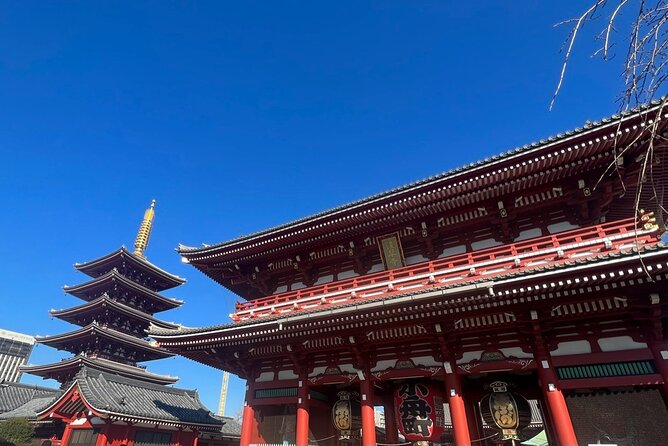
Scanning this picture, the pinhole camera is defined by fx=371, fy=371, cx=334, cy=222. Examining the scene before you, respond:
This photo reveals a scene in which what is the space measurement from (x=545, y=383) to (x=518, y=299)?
88.9 inches

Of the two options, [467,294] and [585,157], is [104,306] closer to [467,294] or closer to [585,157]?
[467,294]

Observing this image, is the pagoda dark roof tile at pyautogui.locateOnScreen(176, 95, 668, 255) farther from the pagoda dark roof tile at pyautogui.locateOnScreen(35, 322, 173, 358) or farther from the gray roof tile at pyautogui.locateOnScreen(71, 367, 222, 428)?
the pagoda dark roof tile at pyautogui.locateOnScreen(35, 322, 173, 358)

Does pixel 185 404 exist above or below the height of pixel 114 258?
below

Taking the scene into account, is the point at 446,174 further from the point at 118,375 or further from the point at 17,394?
the point at 17,394

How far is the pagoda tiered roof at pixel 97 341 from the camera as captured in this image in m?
28.0

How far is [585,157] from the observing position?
33.6 feet

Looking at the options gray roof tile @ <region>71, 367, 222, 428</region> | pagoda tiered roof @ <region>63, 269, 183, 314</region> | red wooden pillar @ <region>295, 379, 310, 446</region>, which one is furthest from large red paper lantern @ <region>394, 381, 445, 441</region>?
pagoda tiered roof @ <region>63, 269, 183, 314</region>

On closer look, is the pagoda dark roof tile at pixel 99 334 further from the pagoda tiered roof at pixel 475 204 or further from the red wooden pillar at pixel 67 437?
the pagoda tiered roof at pixel 475 204

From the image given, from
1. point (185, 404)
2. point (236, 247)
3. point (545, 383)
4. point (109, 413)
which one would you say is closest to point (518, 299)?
point (545, 383)

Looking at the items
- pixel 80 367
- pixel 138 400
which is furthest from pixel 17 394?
pixel 138 400

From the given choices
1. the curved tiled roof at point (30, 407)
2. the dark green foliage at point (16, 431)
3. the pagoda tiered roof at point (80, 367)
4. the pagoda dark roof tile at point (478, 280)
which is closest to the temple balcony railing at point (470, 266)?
the pagoda dark roof tile at point (478, 280)

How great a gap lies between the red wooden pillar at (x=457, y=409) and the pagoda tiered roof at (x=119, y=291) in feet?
93.2

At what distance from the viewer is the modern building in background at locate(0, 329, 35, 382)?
107 metres

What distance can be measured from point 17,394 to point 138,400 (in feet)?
57.0
